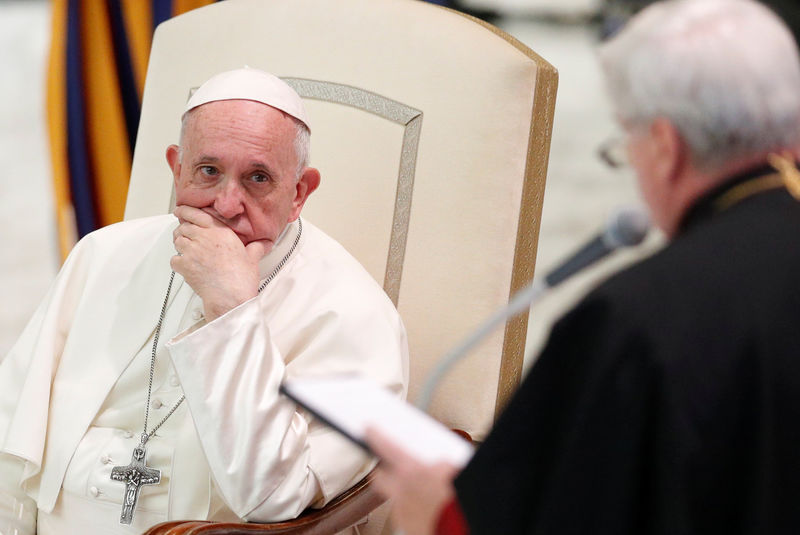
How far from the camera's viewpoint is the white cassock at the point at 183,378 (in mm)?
2273

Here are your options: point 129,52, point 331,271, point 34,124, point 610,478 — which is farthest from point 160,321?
point 34,124

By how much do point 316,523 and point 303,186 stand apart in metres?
0.78

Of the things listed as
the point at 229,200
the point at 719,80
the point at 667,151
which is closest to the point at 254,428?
the point at 229,200

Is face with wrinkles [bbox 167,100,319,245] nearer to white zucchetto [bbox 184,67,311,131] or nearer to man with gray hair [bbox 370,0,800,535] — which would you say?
white zucchetto [bbox 184,67,311,131]

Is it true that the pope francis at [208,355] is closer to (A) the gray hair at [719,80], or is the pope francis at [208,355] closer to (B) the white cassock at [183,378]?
(B) the white cassock at [183,378]

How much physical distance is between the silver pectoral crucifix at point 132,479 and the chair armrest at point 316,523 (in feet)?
0.95

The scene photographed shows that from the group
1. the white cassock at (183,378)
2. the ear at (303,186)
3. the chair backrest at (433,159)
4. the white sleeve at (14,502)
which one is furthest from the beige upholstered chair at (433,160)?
the white sleeve at (14,502)

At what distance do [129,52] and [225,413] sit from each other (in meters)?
2.37

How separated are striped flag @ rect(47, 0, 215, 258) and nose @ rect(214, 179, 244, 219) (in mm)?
1788

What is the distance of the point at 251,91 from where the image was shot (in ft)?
8.34

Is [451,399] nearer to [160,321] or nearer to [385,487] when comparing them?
[160,321]

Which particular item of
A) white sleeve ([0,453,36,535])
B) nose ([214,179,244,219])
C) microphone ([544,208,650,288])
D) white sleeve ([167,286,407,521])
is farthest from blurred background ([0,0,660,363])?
microphone ([544,208,650,288])

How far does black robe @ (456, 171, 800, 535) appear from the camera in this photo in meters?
1.34

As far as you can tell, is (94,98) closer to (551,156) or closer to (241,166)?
(241,166)
